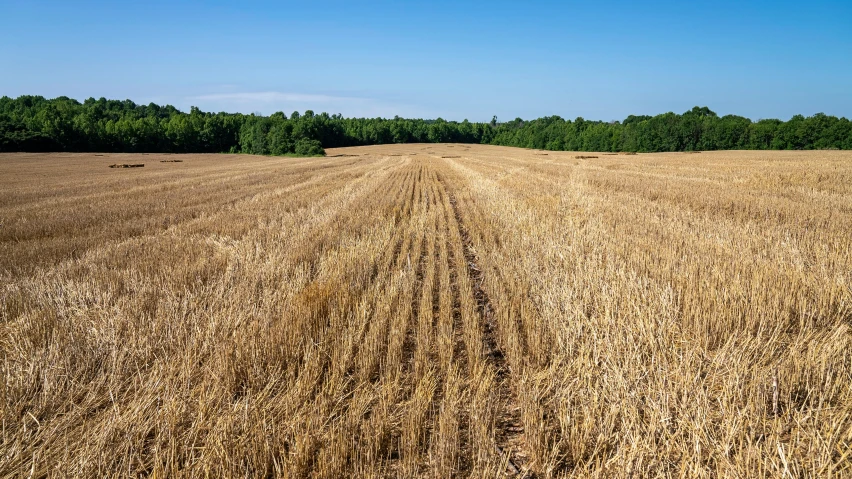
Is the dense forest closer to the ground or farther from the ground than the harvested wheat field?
farther from the ground

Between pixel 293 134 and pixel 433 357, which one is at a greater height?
pixel 293 134

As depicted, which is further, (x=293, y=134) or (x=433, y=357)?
(x=293, y=134)

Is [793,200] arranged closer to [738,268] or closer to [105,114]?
[738,268]

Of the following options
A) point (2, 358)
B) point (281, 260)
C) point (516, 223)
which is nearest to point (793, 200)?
point (516, 223)

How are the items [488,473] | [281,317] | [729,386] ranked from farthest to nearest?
1. [281,317]
2. [729,386]
3. [488,473]

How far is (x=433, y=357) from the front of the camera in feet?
13.2

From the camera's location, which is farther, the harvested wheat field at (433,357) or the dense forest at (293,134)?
the dense forest at (293,134)

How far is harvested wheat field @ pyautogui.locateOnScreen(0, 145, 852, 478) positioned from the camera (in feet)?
8.50

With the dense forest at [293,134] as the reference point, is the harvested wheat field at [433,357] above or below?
below

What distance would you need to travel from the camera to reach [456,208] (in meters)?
13.9

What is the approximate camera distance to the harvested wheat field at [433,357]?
2.59m

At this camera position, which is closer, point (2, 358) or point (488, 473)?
point (488, 473)

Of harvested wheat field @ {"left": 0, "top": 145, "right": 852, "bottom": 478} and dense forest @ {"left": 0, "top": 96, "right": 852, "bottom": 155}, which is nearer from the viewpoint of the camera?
harvested wheat field @ {"left": 0, "top": 145, "right": 852, "bottom": 478}

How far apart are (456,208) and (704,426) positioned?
11.5 m
